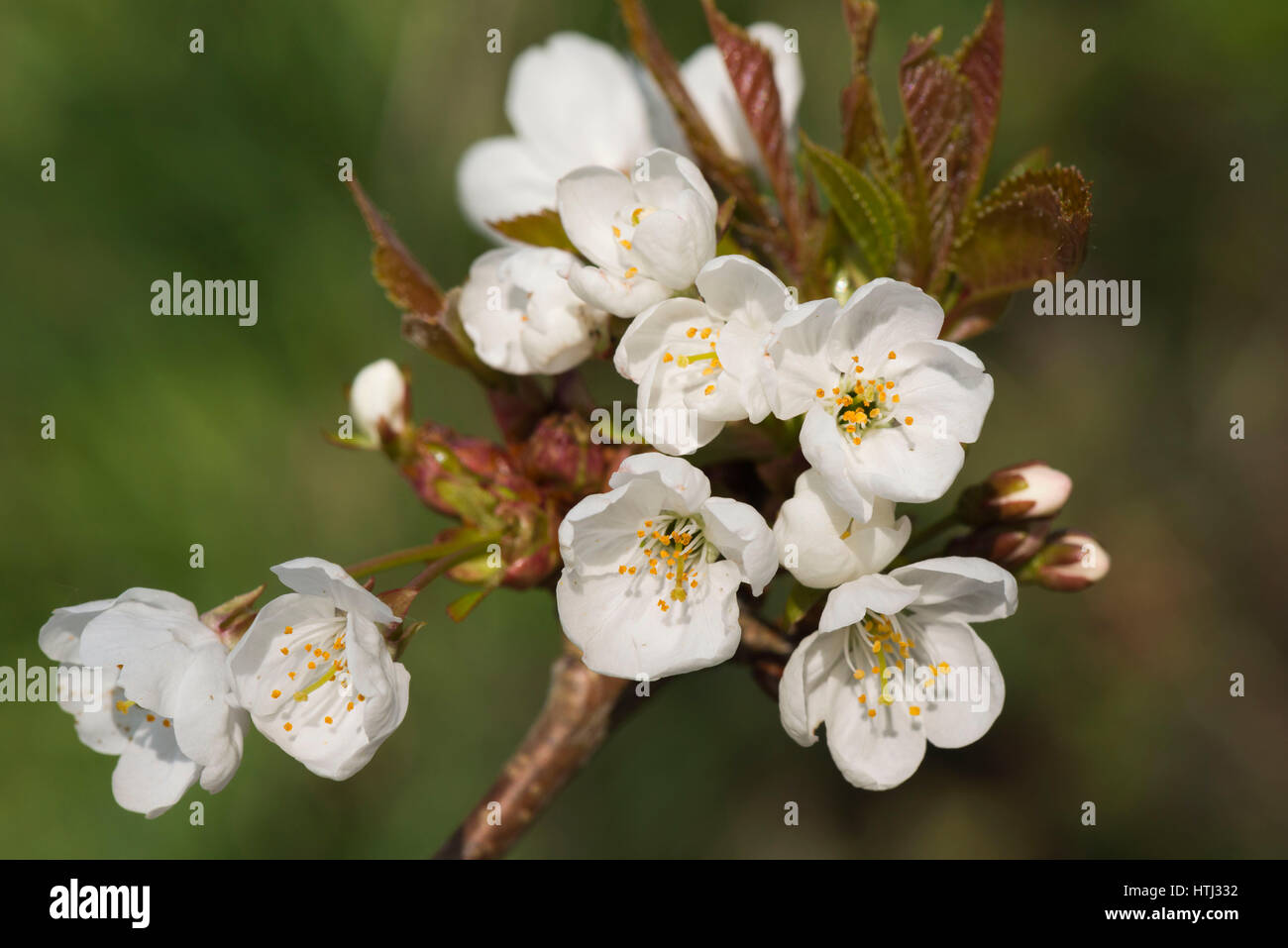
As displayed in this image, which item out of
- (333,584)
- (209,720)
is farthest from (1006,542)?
(209,720)

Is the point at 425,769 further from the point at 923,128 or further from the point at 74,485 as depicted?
the point at 923,128

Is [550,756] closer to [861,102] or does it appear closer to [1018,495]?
[1018,495]

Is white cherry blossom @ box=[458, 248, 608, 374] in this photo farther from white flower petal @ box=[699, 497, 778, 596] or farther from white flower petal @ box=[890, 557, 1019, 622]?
white flower petal @ box=[890, 557, 1019, 622]

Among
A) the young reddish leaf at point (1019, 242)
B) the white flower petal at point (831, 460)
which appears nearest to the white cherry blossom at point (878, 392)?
the white flower petal at point (831, 460)

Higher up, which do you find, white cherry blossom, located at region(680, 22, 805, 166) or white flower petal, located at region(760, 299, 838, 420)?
white cherry blossom, located at region(680, 22, 805, 166)

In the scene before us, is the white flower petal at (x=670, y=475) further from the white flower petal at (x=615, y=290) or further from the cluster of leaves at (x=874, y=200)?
the cluster of leaves at (x=874, y=200)

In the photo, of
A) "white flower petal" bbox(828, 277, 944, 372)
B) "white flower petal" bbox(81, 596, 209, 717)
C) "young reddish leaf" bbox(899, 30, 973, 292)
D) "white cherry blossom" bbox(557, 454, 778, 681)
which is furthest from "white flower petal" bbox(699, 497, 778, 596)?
"white flower petal" bbox(81, 596, 209, 717)
